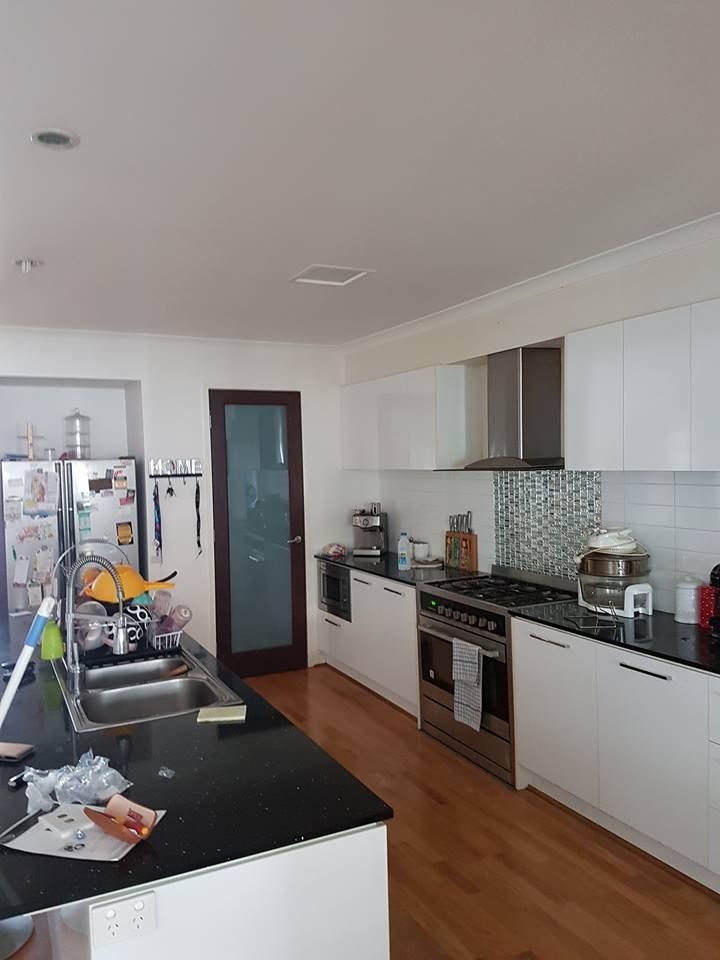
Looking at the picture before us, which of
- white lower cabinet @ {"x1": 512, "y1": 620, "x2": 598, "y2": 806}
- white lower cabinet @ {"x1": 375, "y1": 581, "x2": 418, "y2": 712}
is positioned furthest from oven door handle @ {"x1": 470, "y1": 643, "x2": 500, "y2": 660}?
white lower cabinet @ {"x1": 375, "y1": 581, "x2": 418, "y2": 712}

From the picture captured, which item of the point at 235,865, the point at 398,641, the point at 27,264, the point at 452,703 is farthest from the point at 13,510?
the point at 235,865

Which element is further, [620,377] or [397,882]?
[620,377]

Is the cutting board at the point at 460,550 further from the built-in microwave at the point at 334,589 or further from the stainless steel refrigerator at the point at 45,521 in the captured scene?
the stainless steel refrigerator at the point at 45,521

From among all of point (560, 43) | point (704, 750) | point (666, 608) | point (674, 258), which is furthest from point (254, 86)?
point (666, 608)

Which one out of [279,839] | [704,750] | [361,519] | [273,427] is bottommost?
[704,750]

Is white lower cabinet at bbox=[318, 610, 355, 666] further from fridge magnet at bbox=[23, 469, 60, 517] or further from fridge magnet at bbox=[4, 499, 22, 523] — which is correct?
fridge magnet at bbox=[4, 499, 22, 523]

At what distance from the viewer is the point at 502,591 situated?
13.6 feet

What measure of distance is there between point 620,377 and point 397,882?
2282mm

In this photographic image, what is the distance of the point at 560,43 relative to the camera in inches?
63.6

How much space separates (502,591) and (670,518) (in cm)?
103

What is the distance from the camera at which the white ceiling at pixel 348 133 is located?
5.01 feet

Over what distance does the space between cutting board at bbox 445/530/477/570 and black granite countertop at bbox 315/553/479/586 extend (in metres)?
0.05

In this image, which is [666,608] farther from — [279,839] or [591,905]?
[279,839]

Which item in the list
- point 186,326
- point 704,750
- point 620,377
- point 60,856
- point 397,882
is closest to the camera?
point 60,856
